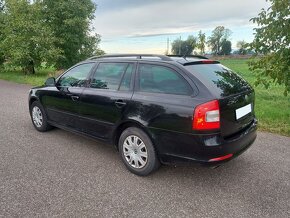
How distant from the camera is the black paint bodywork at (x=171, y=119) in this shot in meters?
3.07

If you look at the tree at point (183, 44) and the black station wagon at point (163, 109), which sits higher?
the tree at point (183, 44)

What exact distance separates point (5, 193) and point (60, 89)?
2198mm

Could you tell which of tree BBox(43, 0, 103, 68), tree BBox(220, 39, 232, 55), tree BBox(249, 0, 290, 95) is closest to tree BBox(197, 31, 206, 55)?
tree BBox(220, 39, 232, 55)

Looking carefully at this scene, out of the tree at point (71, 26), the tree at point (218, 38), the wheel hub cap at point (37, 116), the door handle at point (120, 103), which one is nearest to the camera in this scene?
the door handle at point (120, 103)

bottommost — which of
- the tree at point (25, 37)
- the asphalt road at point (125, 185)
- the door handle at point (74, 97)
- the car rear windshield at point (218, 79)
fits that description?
the asphalt road at point (125, 185)

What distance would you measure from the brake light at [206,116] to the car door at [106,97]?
105 cm

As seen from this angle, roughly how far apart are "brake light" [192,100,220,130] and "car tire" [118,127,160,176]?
75cm

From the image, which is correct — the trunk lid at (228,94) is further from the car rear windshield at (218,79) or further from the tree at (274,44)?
the tree at (274,44)

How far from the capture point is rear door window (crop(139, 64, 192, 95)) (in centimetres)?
326

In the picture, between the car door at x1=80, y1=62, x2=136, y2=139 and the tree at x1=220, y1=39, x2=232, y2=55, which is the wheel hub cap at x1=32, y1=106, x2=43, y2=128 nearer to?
the car door at x1=80, y1=62, x2=136, y2=139

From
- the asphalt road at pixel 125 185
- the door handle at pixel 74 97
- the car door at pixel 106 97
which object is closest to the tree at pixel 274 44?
the asphalt road at pixel 125 185

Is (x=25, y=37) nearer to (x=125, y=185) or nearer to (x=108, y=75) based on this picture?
(x=108, y=75)

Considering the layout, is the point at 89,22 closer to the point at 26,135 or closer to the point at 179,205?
the point at 26,135

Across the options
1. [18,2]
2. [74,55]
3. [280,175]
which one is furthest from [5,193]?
[74,55]
